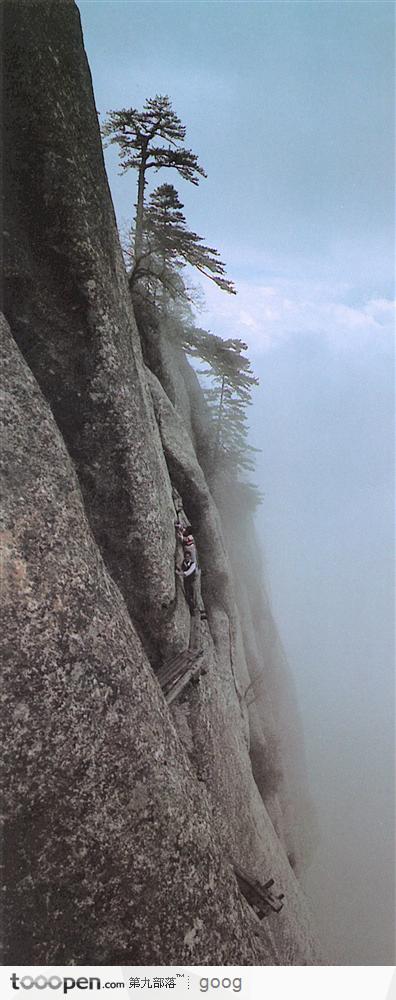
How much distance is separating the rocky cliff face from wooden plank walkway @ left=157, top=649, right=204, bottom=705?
356 millimetres

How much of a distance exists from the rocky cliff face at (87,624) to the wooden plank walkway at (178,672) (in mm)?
356

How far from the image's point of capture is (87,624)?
6.89 m

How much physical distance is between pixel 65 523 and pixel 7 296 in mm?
4972

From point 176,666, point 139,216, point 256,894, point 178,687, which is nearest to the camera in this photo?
point 256,894

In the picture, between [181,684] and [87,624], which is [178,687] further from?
[87,624]

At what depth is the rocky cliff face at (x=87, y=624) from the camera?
618cm

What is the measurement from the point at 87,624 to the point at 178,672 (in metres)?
5.00

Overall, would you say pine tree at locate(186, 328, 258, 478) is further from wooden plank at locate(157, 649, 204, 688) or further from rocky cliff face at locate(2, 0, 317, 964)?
wooden plank at locate(157, 649, 204, 688)

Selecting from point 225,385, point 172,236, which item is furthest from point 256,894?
point 225,385

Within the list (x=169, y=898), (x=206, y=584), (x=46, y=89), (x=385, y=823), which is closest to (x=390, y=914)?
(x=385, y=823)
